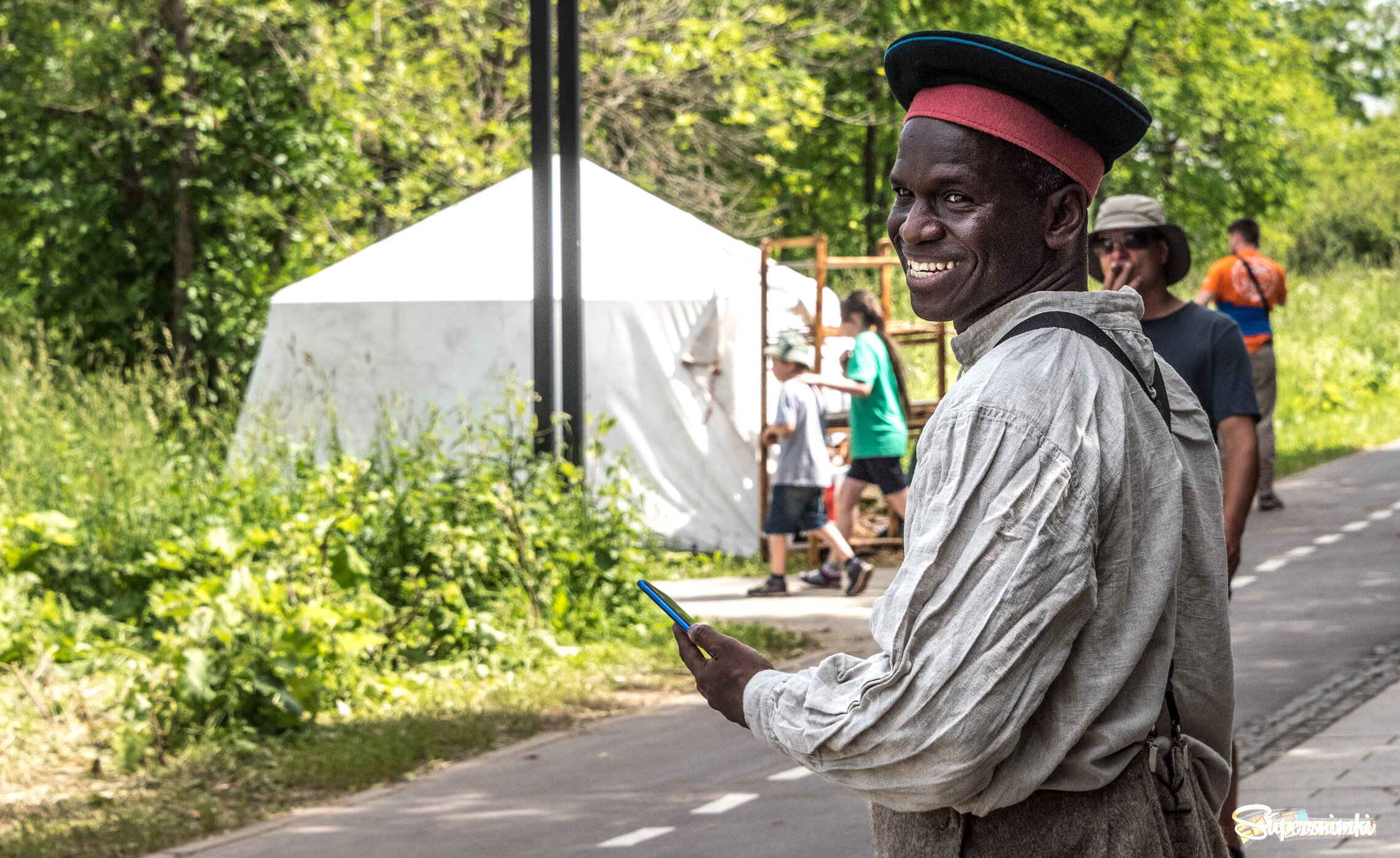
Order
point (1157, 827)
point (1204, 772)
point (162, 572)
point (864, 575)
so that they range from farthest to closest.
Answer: point (864, 575) < point (162, 572) < point (1204, 772) < point (1157, 827)

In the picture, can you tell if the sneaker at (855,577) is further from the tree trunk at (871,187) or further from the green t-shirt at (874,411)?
the tree trunk at (871,187)

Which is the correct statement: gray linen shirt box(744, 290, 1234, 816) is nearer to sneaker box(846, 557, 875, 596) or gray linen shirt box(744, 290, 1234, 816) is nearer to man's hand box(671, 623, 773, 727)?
man's hand box(671, 623, 773, 727)

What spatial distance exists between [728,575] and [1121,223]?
21.8ft

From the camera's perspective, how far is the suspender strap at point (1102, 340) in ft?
5.65

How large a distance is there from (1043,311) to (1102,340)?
74 mm

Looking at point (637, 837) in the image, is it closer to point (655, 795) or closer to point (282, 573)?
point (655, 795)

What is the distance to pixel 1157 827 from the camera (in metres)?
1.69

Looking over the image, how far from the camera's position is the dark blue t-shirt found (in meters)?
4.45

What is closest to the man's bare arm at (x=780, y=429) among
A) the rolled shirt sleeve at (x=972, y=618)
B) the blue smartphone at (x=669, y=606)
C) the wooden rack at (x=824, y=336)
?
the wooden rack at (x=824, y=336)

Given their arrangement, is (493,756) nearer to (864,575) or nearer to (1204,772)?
(864,575)

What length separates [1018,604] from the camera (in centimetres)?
152

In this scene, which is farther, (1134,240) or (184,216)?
(184,216)

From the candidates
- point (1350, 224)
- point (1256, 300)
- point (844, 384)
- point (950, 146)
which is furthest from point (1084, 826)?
point (1350, 224)

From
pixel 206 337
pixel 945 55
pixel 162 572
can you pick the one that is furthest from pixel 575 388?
pixel 206 337
